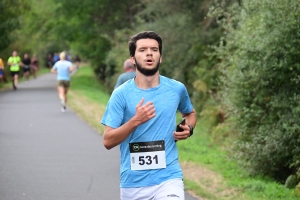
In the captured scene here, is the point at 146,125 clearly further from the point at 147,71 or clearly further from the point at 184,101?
the point at 184,101

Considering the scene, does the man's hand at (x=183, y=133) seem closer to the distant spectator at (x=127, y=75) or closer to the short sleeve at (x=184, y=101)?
the short sleeve at (x=184, y=101)

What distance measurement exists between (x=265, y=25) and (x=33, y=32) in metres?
42.2

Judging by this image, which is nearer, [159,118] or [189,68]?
[159,118]

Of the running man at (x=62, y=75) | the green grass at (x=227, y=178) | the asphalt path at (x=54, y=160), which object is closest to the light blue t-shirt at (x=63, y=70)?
the running man at (x=62, y=75)

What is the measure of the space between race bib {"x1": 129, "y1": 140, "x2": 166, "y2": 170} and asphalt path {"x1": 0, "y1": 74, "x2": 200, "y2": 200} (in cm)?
429

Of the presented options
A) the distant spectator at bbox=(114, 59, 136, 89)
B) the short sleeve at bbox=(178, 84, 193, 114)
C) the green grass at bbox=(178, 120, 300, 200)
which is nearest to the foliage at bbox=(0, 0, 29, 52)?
the green grass at bbox=(178, 120, 300, 200)

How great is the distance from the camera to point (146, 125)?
5.23m

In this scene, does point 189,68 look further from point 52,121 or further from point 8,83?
point 8,83

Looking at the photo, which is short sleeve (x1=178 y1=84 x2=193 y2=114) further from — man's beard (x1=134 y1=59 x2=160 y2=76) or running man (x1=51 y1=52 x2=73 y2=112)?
running man (x1=51 y1=52 x2=73 y2=112)

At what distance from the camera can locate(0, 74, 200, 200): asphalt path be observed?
32.7ft

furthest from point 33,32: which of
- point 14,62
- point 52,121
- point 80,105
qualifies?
point 52,121

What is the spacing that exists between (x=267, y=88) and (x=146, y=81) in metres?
7.39

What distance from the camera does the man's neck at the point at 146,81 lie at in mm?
5258

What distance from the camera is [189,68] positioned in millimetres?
26000
